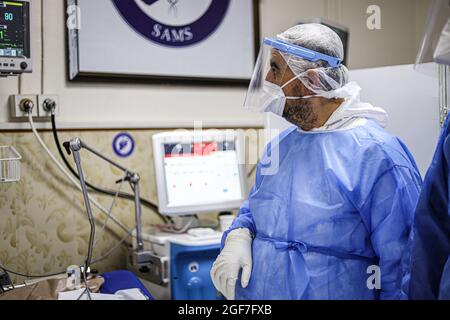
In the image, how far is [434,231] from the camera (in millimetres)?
897

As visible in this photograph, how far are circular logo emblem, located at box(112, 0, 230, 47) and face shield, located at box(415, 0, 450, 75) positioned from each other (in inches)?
20.9

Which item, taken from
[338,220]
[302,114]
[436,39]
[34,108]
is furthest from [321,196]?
[34,108]

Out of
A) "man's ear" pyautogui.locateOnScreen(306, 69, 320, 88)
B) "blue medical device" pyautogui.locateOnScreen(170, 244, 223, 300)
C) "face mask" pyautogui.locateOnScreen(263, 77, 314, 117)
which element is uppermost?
"man's ear" pyautogui.locateOnScreen(306, 69, 320, 88)

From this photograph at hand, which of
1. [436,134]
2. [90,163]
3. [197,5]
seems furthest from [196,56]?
[436,134]

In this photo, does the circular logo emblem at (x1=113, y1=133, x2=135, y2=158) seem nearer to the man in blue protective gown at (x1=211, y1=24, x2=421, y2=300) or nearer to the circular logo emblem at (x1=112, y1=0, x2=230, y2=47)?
the circular logo emblem at (x1=112, y1=0, x2=230, y2=47)

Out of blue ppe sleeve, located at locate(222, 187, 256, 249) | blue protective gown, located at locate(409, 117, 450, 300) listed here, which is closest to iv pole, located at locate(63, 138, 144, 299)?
blue ppe sleeve, located at locate(222, 187, 256, 249)

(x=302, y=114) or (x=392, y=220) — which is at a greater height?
(x=302, y=114)

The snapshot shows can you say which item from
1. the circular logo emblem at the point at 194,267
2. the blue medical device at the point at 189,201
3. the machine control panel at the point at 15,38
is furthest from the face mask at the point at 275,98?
the circular logo emblem at the point at 194,267

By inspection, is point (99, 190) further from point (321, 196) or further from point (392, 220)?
point (392, 220)

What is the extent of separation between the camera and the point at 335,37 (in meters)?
1.04

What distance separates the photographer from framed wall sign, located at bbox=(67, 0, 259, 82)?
46.9 inches

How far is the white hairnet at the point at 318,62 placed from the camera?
102 cm

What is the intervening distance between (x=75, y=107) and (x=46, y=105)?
86 millimetres

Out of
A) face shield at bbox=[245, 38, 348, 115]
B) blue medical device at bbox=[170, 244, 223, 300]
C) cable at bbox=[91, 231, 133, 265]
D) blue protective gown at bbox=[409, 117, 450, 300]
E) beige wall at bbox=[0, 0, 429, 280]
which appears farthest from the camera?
blue medical device at bbox=[170, 244, 223, 300]
